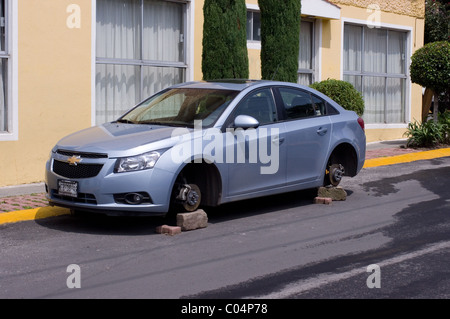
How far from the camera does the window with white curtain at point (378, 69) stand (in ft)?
58.7

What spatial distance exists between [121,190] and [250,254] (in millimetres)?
1561

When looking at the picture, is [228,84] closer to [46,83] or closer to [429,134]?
[46,83]

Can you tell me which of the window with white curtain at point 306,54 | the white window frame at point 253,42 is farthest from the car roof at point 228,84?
the window with white curtain at point 306,54

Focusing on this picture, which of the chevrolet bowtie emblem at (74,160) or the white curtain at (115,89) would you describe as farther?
the white curtain at (115,89)

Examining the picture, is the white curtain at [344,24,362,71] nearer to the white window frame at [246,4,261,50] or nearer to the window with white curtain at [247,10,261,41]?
the window with white curtain at [247,10,261,41]

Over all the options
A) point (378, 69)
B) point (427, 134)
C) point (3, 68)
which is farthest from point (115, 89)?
point (378, 69)

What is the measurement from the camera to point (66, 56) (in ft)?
38.5

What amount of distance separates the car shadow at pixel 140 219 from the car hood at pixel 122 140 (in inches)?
37.3

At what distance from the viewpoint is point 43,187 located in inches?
430

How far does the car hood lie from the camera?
7820 mm

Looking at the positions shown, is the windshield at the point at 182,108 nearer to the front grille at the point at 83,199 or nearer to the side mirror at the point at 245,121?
the side mirror at the point at 245,121

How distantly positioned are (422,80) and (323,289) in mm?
11305
